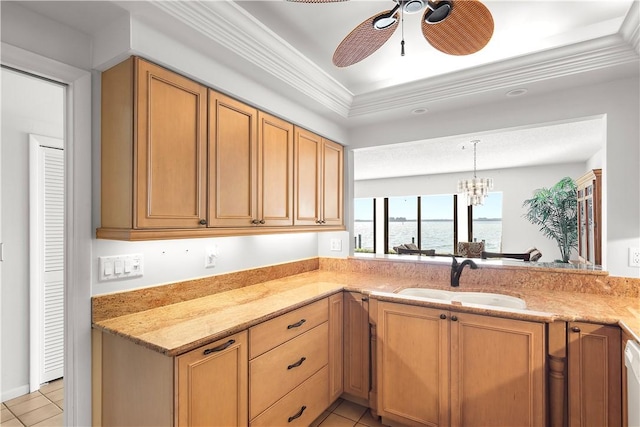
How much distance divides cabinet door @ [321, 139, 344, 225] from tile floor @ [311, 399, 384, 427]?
4.59 feet

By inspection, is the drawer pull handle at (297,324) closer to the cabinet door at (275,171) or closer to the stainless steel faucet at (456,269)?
the cabinet door at (275,171)

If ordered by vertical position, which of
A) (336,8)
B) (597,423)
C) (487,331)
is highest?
(336,8)

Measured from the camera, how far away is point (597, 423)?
5.34ft

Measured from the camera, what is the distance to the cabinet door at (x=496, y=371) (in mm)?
1721

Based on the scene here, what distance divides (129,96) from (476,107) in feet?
7.68

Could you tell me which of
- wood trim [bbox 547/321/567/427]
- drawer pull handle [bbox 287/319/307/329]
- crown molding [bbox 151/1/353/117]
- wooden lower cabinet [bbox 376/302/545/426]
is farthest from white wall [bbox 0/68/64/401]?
wood trim [bbox 547/321/567/427]

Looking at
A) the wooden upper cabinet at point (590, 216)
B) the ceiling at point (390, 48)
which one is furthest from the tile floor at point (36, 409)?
the wooden upper cabinet at point (590, 216)

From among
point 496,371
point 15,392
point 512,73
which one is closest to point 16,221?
point 15,392

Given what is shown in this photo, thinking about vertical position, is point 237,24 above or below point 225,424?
above

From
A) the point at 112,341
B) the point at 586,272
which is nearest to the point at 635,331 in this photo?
the point at 586,272

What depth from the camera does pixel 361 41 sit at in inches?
58.5

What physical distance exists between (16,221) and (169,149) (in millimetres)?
1776

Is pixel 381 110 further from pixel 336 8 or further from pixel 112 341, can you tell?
pixel 112 341

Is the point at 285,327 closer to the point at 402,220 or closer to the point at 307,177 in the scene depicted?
the point at 307,177
